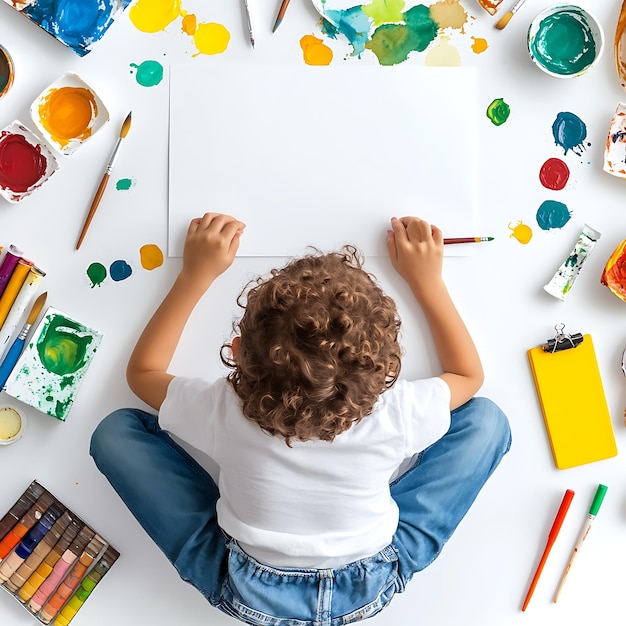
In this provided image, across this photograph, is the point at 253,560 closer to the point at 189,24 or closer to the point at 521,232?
the point at 521,232

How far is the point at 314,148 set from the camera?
999mm

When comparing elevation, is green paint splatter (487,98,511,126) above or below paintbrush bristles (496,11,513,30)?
below

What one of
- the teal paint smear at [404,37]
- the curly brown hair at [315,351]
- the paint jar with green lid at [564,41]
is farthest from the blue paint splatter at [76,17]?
the paint jar with green lid at [564,41]

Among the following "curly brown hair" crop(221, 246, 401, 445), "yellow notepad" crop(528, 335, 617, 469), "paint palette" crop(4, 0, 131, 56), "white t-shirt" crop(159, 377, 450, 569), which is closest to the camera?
"curly brown hair" crop(221, 246, 401, 445)

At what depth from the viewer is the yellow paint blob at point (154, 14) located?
38.5 inches

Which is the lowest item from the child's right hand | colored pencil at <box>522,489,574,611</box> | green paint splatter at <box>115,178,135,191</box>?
colored pencil at <box>522,489,574,611</box>

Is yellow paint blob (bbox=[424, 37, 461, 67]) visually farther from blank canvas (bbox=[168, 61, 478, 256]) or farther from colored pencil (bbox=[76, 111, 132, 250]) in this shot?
colored pencil (bbox=[76, 111, 132, 250])

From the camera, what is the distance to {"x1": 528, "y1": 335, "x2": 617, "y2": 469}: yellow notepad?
3.44 ft

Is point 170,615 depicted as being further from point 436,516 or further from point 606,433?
point 606,433

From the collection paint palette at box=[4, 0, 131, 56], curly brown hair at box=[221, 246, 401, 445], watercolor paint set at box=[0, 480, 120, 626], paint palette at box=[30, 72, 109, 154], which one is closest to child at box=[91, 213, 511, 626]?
curly brown hair at box=[221, 246, 401, 445]

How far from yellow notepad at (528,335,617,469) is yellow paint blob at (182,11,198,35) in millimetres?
718

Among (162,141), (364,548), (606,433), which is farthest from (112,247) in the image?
(606,433)

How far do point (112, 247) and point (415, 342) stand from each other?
19.2 inches

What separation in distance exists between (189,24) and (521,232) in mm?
600
